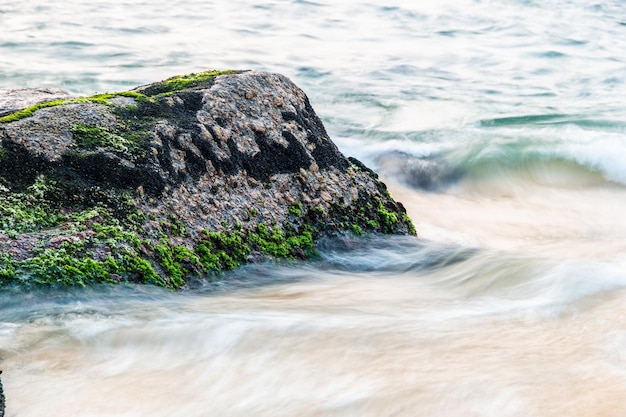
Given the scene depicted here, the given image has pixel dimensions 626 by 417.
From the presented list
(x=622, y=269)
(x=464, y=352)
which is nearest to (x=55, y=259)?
(x=464, y=352)

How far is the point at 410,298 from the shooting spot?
4.97 metres

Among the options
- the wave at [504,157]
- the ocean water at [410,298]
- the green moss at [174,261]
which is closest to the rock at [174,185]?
the green moss at [174,261]

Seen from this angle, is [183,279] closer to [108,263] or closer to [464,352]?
[108,263]

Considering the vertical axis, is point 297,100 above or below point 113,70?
above

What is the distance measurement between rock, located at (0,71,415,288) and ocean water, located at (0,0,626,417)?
178mm

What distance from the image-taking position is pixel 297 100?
19.3 feet

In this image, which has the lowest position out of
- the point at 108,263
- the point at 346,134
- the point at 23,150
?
the point at 346,134

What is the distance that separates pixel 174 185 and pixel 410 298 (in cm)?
162

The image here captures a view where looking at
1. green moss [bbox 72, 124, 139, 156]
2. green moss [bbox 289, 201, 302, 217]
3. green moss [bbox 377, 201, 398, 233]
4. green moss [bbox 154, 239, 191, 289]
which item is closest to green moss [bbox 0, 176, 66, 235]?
green moss [bbox 72, 124, 139, 156]

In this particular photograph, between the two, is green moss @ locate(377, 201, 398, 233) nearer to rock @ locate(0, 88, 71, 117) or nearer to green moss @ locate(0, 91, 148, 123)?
green moss @ locate(0, 91, 148, 123)

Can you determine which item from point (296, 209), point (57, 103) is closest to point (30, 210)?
point (57, 103)

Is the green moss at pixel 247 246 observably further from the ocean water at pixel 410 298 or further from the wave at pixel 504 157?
the wave at pixel 504 157

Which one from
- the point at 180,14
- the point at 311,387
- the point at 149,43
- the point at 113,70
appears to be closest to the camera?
the point at 311,387

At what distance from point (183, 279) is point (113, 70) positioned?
10.9 m
